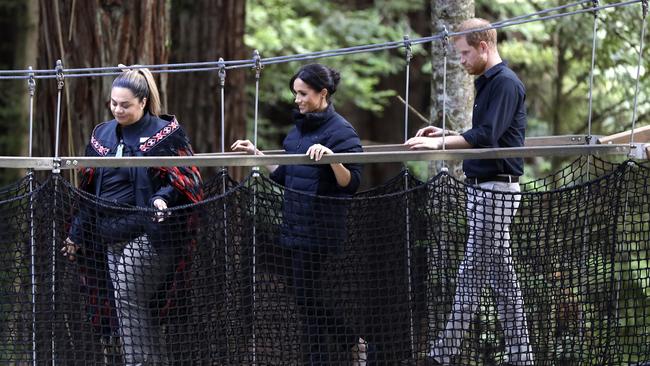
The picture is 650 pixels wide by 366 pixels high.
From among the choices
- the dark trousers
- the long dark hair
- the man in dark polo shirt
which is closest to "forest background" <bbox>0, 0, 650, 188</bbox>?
the man in dark polo shirt

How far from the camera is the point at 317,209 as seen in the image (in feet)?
14.0

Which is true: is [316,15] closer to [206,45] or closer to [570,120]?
[570,120]

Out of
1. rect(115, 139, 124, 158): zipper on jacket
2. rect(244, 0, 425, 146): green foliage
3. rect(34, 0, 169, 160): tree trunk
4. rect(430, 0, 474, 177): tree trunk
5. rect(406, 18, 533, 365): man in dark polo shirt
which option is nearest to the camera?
rect(406, 18, 533, 365): man in dark polo shirt

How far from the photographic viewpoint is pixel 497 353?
4316 mm

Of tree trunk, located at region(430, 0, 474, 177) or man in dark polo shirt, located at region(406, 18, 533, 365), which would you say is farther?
tree trunk, located at region(430, 0, 474, 177)

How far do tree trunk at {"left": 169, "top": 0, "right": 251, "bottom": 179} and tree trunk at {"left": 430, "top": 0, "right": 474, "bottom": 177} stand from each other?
1.92 m

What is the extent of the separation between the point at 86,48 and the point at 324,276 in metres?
2.56

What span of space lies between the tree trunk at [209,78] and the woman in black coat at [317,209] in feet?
9.76

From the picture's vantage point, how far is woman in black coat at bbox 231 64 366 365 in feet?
14.0

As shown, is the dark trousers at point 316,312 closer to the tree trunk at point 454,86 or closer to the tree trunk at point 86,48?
the tree trunk at point 454,86

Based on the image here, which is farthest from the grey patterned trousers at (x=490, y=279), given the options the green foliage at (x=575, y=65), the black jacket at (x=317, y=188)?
the green foliage at (x=575, y=65)

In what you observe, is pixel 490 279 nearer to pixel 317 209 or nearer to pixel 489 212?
pixel 489 212

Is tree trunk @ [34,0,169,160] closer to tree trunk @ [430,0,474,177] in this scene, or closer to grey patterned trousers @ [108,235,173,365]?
tree trunk @ [430,0,474,177]

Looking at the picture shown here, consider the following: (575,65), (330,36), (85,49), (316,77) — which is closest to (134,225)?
(316,77)
